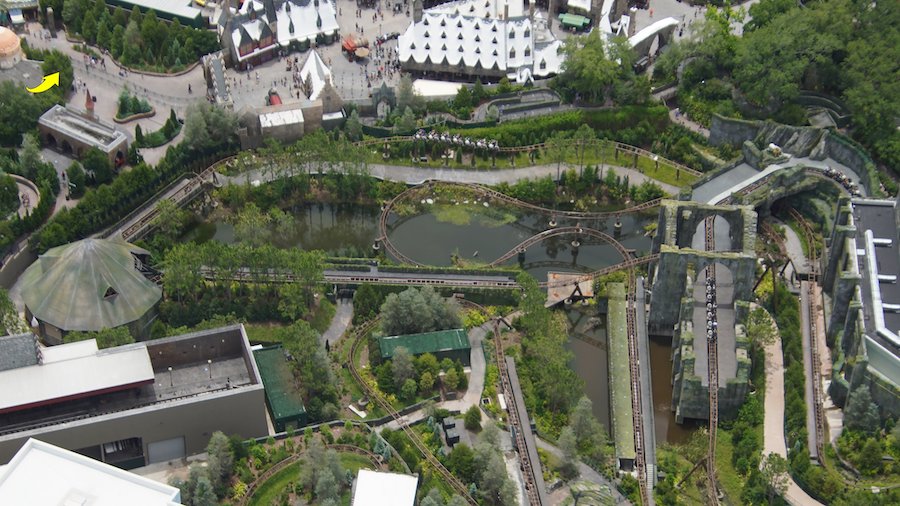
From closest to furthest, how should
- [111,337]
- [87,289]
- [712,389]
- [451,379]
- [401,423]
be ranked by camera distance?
[401,423] < [111,337] < [712,389] < [451,379] < [87,289]

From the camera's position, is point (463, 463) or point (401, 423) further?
point (401, 423)

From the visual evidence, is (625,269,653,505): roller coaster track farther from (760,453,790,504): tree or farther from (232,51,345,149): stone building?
(232,51,345,149): stone building

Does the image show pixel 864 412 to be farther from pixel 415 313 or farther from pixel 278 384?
Answer: pixel 278 384

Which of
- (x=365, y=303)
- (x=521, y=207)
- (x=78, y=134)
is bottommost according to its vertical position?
(x=365, y=303)

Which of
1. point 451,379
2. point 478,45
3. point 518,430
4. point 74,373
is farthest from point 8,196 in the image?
point 518,430

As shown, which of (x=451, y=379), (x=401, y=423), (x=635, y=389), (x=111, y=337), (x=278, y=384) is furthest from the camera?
(x=635, y=389)

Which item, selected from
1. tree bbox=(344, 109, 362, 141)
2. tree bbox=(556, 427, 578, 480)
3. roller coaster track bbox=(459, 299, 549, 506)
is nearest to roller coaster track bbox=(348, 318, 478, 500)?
roller coaster track bbox=(459, 299, 549, 506)
